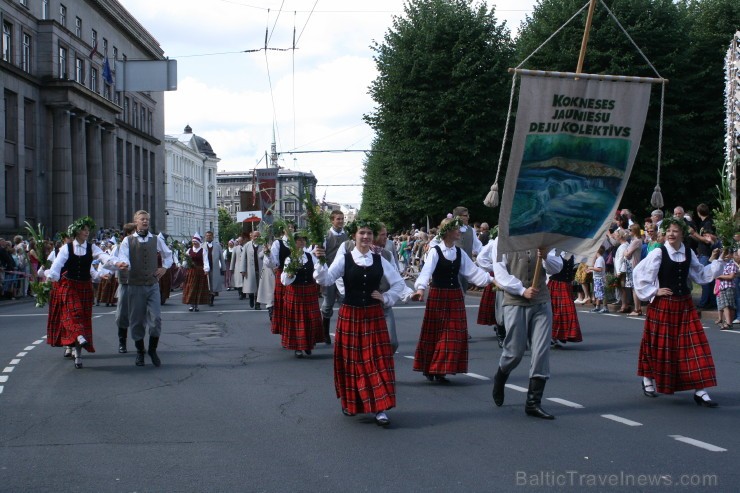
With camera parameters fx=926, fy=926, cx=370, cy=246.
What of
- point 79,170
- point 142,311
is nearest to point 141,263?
point 142,311

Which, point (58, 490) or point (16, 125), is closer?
point (58, 490)

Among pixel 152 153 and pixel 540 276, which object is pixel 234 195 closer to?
pixel 152 153

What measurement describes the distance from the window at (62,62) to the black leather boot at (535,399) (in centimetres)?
4324

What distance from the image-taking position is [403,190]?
39.5m

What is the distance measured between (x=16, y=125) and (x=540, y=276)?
3816 cm

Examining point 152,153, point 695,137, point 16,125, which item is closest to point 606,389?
point 695,137

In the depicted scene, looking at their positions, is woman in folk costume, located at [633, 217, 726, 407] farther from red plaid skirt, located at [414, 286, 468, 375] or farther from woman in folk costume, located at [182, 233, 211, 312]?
woman in folk costume, located at [182, 233, 211, 312]

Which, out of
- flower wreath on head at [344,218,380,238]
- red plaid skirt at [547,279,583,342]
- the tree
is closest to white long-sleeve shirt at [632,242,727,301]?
flower wreath on head at [344,218,380,238]

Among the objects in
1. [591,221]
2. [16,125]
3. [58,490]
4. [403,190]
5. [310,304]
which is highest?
[16,125]

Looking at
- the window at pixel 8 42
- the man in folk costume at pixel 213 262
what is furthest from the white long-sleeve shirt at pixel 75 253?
the window at pixel 8 42

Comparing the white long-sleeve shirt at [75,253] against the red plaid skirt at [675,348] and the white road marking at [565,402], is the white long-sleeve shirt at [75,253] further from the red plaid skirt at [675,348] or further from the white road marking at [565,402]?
the red plaid skirt at [675,348]

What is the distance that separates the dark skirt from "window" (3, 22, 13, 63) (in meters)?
33.0

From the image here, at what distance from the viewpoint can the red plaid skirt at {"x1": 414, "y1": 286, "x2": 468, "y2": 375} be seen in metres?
9.92

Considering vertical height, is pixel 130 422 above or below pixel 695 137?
below
